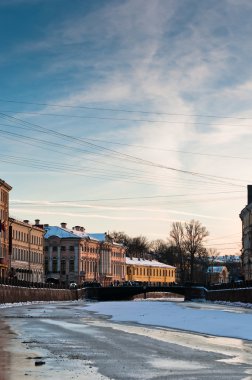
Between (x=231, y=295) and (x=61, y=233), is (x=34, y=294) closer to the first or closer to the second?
(x=231, y=295)

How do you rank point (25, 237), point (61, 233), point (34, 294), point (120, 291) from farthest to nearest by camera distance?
point (61, 233)
point (25, 237)
point (120, 291)
point (34, 294)

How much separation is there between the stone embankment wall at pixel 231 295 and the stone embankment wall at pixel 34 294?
22.9m

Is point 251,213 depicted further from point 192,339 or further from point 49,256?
point 192,339

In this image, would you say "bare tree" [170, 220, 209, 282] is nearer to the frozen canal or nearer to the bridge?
the bridge

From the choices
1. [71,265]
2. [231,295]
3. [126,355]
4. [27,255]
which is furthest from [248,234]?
[126,355]

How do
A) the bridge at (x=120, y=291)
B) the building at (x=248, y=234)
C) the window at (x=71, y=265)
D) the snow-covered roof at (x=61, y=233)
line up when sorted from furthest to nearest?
1. the snow-covered roof at (x=61, y=233)
2. the window at (x=71, y=265)
3. the building at (x=248, y=234)
4. the bridge at (x=120, y=291)

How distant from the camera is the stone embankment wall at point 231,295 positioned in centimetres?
8457

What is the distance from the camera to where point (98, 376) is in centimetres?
1703

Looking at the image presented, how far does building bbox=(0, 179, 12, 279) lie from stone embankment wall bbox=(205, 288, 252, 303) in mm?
32976

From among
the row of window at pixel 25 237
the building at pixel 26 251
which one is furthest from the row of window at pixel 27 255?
the row of window at pixel 25 237

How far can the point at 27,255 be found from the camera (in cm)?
14888

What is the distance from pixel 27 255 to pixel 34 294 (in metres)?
50.7

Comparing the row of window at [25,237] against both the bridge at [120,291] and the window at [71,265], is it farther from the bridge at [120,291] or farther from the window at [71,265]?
the window at [71,265]

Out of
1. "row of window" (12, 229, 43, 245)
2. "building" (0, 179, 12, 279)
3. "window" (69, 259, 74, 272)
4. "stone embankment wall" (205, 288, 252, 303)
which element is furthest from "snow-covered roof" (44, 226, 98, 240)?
"stone embankment wall" (205, 288, 252, 303)
